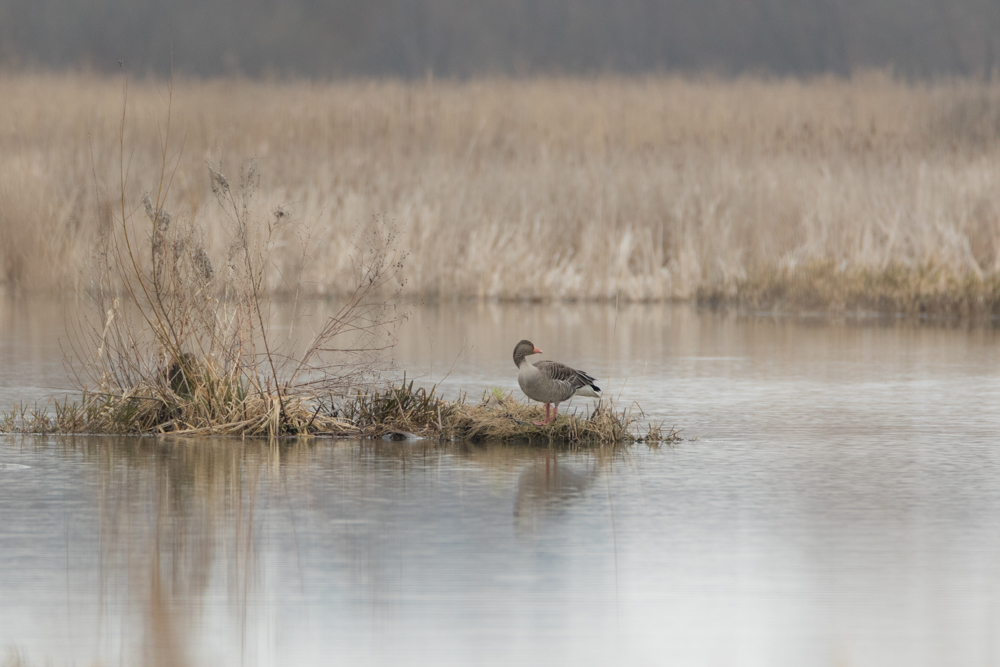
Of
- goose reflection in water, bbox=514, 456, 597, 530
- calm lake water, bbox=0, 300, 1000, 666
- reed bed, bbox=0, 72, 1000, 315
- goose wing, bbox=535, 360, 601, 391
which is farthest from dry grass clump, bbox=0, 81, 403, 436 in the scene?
reed bed, bbox=0, 72, 1000, 315

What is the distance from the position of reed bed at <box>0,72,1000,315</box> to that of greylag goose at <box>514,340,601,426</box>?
996cm

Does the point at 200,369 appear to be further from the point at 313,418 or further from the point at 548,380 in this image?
the point at 548,380

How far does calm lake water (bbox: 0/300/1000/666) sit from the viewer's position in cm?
552

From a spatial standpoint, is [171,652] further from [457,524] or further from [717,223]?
[717,223]

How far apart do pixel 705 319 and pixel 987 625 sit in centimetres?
1700

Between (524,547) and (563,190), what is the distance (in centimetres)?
2131

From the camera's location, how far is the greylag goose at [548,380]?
998 cm

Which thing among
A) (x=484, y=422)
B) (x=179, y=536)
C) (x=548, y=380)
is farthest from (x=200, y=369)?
(x=179, y=536)

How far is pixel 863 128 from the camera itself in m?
36.9

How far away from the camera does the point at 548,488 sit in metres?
8.70

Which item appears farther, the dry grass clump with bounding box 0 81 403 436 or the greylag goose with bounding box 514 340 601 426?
the dry grass clump with bounding box 0 81 403 436

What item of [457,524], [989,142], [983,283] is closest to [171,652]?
[457,524]

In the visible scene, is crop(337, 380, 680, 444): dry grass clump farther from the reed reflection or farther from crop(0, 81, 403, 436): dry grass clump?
the reed reflection

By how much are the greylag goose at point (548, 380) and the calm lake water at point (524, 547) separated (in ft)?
1.28
